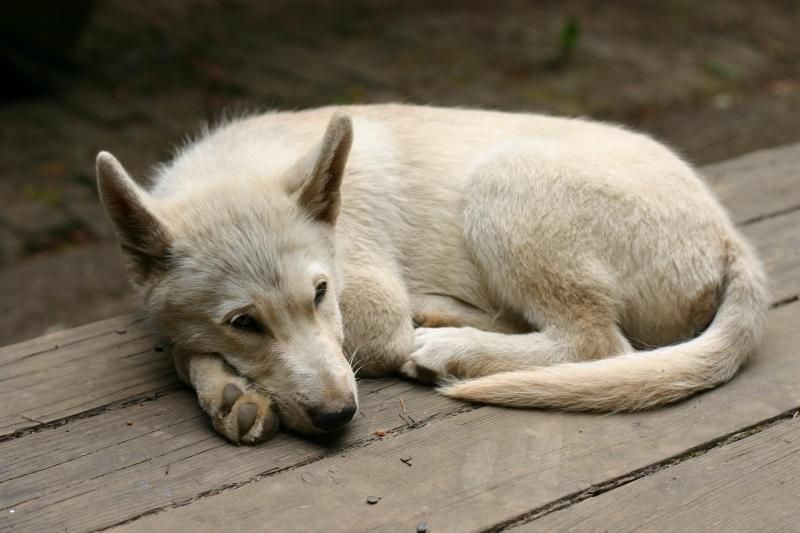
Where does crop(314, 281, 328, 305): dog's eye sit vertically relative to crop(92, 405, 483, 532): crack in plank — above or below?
above

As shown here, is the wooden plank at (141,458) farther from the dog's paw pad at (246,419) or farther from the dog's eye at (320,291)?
the dog's eye at (320,291)

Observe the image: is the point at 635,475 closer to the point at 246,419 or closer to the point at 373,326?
the point at 373,326

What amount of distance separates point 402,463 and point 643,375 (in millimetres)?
936

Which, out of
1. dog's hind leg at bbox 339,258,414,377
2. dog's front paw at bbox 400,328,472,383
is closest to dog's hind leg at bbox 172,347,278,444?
dog's hind leg at bbox 339,258,414,377

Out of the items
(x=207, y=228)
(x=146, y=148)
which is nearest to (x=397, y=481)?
(x=207, y=228)

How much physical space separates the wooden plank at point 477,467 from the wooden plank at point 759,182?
1754 millimetres

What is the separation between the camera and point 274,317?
317 cm

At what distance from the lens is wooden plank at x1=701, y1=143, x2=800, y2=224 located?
16.6 feet

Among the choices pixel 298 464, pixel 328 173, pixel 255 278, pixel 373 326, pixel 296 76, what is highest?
pixel 328 173

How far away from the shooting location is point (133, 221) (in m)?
3.18

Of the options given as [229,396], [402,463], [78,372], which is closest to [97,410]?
[78,372]

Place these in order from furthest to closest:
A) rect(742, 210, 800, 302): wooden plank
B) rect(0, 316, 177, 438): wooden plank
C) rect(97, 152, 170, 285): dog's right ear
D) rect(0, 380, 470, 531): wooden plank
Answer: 1. rect(742, 210, 800, 302): wooden plank
2. rect(0, 316, 177, 438): wooden plank
3. rect(97, 152, 170, 285): dog's right ear
4. rect(0, 380, 470, 531): wooden plank

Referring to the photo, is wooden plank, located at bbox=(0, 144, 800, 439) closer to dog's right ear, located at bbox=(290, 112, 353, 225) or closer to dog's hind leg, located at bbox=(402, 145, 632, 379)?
dog's right ear, located at bbox=(290, 112, 353, 225)

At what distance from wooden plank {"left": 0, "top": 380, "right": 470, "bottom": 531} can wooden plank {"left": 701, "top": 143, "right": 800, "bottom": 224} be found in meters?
2.50
